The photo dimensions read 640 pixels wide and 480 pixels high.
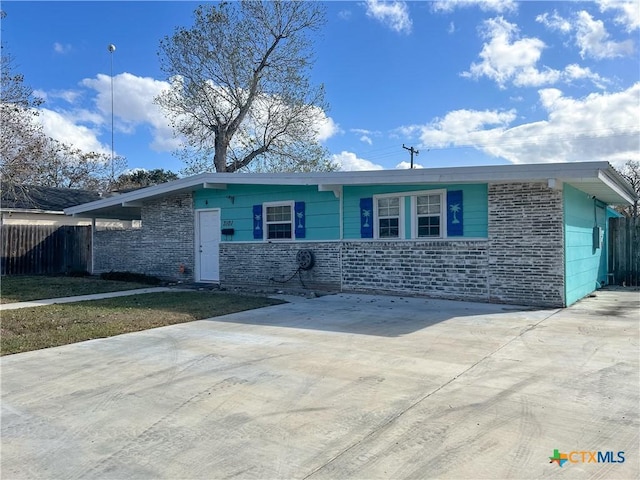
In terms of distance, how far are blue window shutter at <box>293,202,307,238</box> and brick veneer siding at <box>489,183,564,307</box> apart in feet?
16.1

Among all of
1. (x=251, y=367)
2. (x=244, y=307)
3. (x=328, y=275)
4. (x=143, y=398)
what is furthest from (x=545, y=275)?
(x=143, y=398)

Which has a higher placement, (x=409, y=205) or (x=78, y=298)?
(x=409, y=205)

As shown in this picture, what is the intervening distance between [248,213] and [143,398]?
9774 mm

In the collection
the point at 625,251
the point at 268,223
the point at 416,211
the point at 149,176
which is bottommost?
the point at 625,251

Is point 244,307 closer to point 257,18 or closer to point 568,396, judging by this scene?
point 568,396

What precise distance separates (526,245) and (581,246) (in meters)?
2.46

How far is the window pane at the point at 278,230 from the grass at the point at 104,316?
8.18 ft

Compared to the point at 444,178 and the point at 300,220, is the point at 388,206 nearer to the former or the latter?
the point at 444,178

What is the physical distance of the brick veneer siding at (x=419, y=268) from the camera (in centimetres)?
1024

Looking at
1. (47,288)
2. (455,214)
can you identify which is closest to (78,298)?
(47,288)

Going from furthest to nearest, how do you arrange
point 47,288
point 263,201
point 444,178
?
point 263,201 < point 47,288 < point 444,178

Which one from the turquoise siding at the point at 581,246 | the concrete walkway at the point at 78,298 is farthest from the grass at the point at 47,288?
the turquoise siding at the point at 581,246

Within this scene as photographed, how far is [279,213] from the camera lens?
1328cm

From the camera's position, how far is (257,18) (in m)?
24.0
